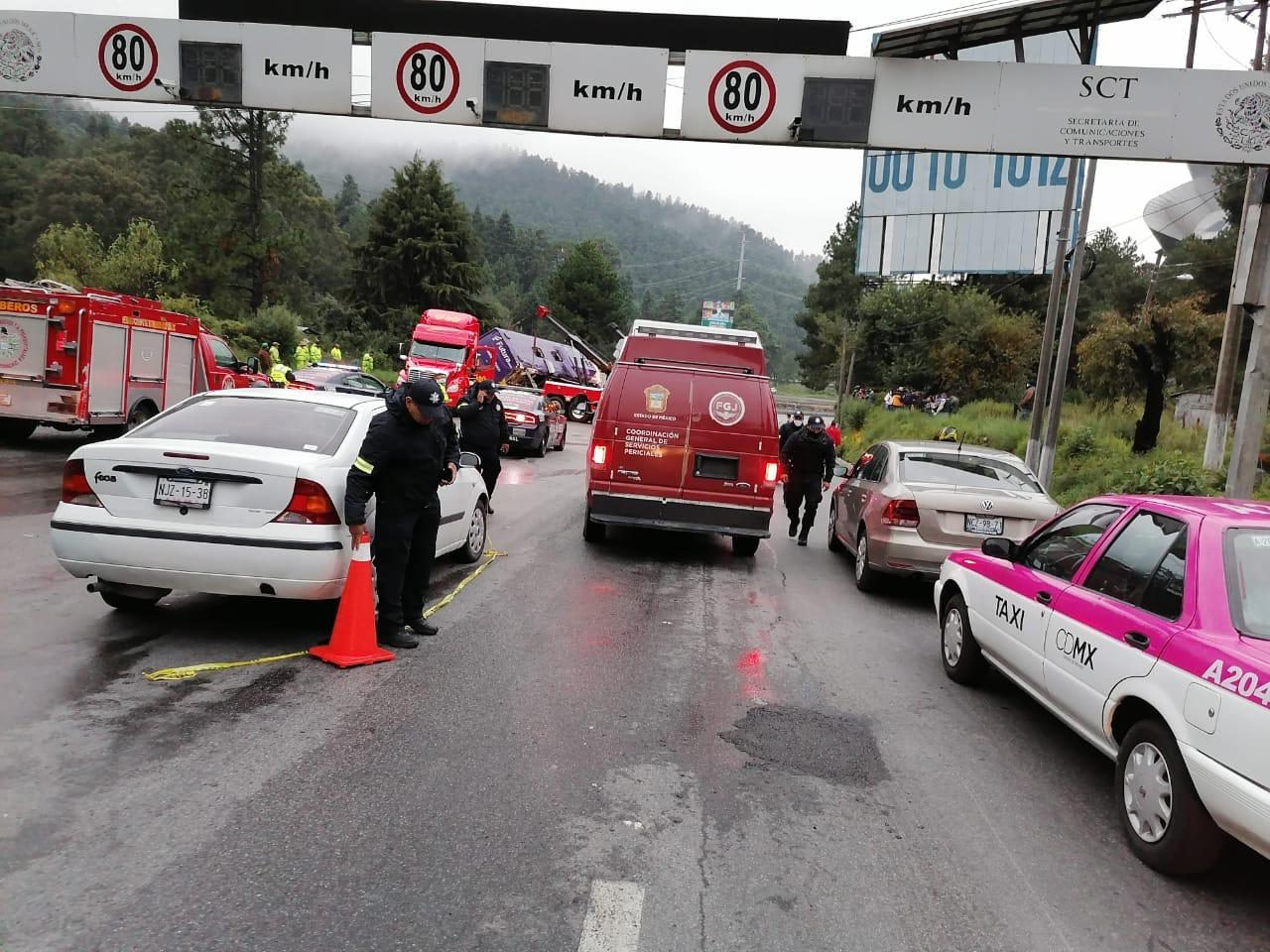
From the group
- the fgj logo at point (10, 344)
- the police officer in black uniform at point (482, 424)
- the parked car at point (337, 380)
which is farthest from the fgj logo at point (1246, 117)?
the fgj logo at point (10, 344)

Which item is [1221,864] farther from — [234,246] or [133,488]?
[234,246]

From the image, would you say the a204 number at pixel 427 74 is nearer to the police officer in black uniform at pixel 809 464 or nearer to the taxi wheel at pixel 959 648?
the police officer in black uniform at pixel 809 464

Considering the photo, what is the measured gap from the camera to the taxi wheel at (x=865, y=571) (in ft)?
29.7

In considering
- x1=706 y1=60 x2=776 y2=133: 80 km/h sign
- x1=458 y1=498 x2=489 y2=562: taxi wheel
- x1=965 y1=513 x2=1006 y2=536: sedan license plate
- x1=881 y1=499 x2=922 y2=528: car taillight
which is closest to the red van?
x1=458 y1=498 x2=489 y2=562: taxi wheel

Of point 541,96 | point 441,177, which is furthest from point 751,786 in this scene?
point 441,177

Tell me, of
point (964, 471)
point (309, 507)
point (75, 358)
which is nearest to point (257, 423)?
point (309, 507)

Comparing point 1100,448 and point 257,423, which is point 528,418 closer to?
point 1100,448

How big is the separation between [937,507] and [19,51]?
43.0 ft

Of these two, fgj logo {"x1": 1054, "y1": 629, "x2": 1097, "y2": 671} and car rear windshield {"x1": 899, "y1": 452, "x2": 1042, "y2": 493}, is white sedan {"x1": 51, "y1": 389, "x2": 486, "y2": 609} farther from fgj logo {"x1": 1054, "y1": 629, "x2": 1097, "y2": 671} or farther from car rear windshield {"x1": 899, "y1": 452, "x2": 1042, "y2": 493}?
car rear windshield {"x1": 899, "y1": 452, "x2": 1042, "y2": 493}

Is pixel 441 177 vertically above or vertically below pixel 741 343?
above

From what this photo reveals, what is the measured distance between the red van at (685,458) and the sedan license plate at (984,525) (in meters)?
2.13

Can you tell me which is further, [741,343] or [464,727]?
[741,343]

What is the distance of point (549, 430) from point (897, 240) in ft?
88.4

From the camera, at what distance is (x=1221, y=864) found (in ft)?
12.5
